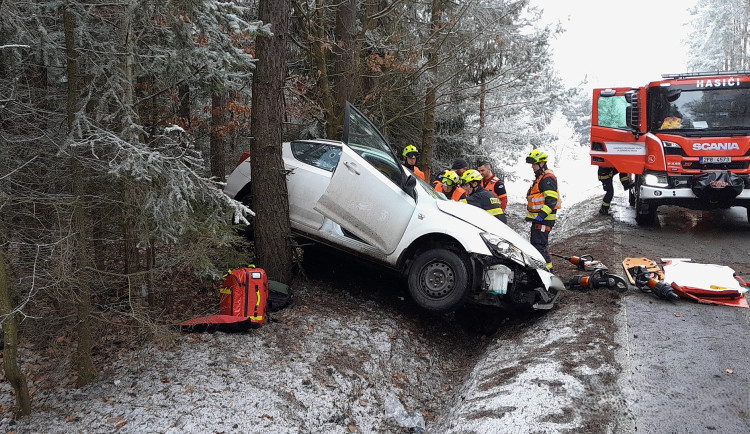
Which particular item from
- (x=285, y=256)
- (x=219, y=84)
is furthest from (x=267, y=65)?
(x=285, y=256)

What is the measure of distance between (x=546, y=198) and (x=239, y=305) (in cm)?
451

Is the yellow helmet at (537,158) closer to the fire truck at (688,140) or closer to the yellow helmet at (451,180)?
the yellow helmet at (451,180)

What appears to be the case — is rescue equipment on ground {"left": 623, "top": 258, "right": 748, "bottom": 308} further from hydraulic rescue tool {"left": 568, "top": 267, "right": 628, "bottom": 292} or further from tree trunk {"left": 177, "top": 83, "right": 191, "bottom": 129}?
tree trunk {"left": 177, "top": 83, "right": 191, "bottom": 129}

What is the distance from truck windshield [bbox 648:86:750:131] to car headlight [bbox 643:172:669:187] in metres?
0.88

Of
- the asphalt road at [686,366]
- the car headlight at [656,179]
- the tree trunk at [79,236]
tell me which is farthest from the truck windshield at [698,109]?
the tree trunk at [79,236]

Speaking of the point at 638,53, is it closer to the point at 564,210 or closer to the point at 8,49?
the point at 564,210

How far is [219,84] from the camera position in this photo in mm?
6684

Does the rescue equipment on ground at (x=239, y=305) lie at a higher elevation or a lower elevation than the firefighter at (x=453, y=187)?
lower

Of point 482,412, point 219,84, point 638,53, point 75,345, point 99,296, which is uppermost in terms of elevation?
point 638,53

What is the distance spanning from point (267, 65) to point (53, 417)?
4420 millimetres

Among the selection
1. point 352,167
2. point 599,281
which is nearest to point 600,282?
point 599,281

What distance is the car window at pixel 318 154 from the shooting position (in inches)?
292

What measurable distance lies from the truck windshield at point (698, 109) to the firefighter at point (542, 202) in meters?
4.07

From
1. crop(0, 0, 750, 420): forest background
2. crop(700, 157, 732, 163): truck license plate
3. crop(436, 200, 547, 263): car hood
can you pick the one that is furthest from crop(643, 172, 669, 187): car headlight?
crop(0, 0, 750, 420): forest background
